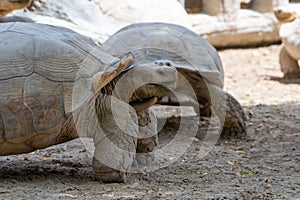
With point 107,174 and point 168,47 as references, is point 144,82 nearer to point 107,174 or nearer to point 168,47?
point 107,174

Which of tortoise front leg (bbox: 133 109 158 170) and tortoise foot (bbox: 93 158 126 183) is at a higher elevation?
tortoise foot (bbox: 93 158 126 183)

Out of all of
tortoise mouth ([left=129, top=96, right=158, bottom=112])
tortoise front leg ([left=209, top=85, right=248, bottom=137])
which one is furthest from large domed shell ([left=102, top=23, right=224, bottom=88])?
tortoise mouth ([left=129, top=96, right=158, bottom=112])

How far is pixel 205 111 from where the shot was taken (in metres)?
5.18

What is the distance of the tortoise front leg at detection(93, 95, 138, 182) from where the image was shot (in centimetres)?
320

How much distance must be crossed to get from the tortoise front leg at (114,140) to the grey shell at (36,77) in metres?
0.25

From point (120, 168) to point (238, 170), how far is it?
31.1 inches

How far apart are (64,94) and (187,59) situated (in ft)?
5.88

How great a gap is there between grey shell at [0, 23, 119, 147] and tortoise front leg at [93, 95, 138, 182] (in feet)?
0.83

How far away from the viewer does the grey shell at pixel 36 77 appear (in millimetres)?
2887

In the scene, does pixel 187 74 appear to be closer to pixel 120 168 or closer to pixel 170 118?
pixel 170 118

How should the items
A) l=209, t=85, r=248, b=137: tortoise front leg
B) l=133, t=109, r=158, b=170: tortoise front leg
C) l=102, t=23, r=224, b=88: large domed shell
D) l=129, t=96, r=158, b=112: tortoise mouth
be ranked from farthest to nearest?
l=209, t=85, r=248, b=137: tortoise front leg
l=102, t=23, r=224, b=88: large domed shell
l=133, t=109, r=158, b=170: tortoise front leg
l=129, t=96, r=158, b=112: tortoise mouth

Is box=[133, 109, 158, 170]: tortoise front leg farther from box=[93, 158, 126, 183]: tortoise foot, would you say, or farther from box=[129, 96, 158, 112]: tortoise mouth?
box=[93, 158, 126, 183]: tortoise foot

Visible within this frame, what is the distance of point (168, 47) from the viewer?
461 centimetres

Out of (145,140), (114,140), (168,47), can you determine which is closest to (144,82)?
(114,140)
